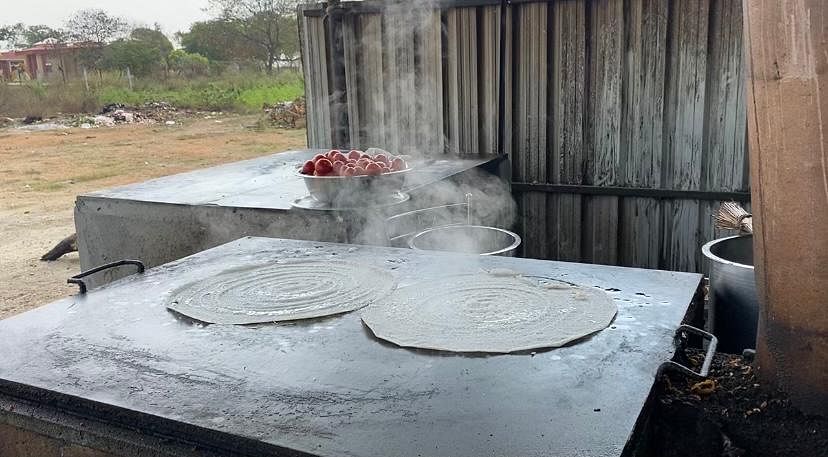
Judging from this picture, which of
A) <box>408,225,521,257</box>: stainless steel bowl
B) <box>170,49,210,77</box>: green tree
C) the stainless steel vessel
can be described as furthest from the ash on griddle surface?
<box>170,49,210,77</box>: green tree

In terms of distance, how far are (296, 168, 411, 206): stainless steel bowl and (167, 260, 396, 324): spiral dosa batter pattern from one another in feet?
3.03

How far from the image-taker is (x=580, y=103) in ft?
15.9

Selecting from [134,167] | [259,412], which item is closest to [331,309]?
[259,412]

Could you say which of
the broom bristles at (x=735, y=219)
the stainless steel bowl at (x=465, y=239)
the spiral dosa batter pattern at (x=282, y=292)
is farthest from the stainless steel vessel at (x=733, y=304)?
the spiral dosa batter pattern at (x=282, y=292)

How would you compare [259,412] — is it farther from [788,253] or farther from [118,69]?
[118,69]

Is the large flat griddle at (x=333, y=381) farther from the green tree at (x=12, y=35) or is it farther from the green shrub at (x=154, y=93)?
the green tree at (x=12, y=35)

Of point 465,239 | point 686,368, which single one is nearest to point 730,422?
point 686,368

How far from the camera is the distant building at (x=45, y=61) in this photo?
22031 mm

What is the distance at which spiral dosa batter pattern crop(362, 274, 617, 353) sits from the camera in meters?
1.85

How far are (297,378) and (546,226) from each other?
375cm

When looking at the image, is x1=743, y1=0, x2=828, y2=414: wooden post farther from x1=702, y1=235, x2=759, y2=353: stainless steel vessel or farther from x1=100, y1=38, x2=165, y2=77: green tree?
x1=100, y1=38, x2=165, y2=77: green tree

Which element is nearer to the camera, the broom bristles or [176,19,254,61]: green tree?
the broom bristles

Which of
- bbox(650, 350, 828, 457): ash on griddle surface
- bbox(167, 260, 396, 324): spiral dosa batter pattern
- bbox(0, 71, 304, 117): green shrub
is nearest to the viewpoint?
bbox(650, 350, 828, 457): ash on griddle surface

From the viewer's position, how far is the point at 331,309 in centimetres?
215
